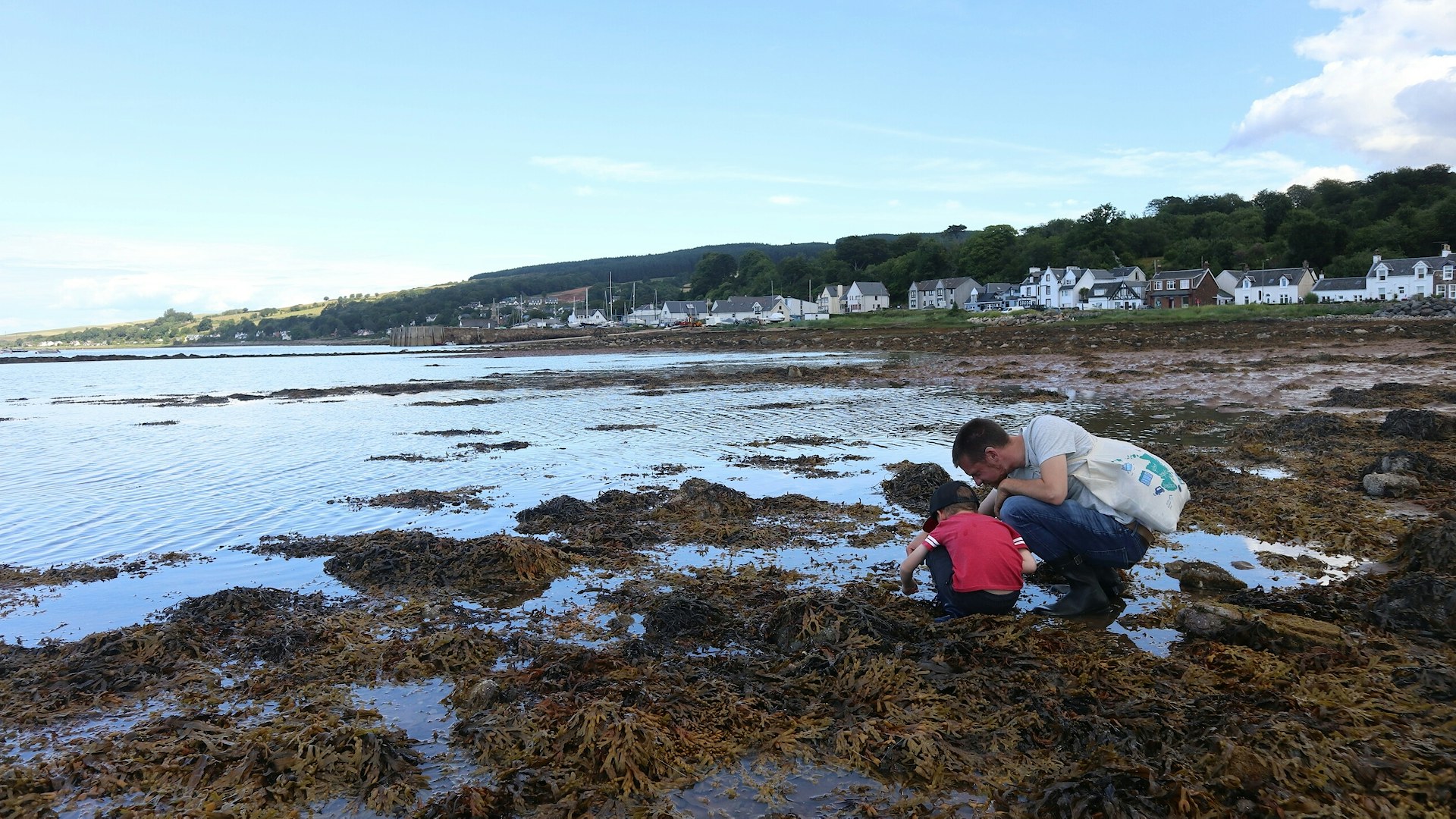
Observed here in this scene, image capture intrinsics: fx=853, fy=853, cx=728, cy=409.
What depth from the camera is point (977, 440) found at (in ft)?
18.5

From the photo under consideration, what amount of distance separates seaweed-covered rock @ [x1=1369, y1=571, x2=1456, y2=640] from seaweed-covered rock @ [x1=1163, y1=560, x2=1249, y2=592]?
0.89m

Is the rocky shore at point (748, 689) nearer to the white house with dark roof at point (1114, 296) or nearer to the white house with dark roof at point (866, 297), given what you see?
the white house with dark roof at point (1114, 296)

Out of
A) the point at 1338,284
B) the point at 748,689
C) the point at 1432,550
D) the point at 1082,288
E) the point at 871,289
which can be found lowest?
the point at 748,689

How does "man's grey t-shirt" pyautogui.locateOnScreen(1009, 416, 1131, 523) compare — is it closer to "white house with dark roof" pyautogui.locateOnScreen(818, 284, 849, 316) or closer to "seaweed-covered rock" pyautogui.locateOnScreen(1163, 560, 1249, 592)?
"seaweed-covered rock" pyautogui.locateOnScreen(1163, 560, 1249, 592)

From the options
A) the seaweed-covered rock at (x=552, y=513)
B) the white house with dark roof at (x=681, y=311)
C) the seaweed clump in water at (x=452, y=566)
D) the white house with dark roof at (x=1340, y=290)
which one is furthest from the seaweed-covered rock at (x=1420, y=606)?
the white house with dark roof at (x=681, y=311)

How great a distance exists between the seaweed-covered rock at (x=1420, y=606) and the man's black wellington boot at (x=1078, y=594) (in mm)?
1584

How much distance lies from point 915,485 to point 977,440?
4458mm

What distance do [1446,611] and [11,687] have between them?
27.9 feet

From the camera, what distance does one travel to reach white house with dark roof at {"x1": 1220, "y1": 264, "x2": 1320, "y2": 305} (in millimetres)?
89938

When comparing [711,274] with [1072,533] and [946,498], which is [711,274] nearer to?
[946,498]

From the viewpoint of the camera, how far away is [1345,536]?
24.0 feet

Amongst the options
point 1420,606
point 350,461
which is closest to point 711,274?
point 350,461

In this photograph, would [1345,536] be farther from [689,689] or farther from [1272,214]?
[1272,214]

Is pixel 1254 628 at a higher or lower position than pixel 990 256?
lower
